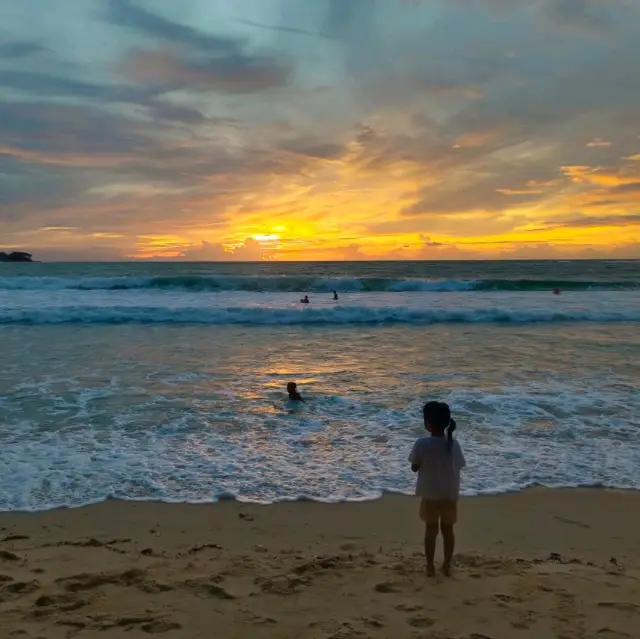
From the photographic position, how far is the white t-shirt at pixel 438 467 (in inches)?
164

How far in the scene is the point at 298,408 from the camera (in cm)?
916

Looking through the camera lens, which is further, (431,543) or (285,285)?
(285,285)

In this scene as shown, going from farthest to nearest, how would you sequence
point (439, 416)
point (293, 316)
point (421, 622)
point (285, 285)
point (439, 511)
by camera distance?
point (285, 285) → point (293, 316) → point (439, 511) → point (439, 416) → point (421, 622)

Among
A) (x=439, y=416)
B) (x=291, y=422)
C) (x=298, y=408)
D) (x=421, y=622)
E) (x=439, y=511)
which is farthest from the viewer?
(x=298, y=408)

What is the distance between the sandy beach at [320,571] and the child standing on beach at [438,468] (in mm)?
432

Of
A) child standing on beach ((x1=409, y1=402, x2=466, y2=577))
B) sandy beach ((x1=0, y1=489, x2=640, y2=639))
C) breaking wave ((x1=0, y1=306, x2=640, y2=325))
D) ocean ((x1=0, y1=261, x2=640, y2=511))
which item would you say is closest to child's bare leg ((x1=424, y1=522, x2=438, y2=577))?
child standing on beach ((x1=409, y1=402, x2=466, y2=577))

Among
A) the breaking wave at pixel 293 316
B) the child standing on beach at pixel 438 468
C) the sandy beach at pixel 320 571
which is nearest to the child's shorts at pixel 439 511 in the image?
the child standing on beach at pixel 438 468

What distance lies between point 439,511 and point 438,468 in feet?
1.13

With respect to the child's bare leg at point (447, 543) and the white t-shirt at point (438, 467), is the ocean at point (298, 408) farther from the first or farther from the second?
the white t-shirt at point (438, 467)

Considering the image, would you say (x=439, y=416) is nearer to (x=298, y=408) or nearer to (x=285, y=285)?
(x=298, y=408)

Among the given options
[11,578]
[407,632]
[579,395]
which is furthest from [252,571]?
[579,395]

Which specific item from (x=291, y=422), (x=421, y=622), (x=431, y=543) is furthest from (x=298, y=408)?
(x=421, y=622)

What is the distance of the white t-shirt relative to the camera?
418 cm

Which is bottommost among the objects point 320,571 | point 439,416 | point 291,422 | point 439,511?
point 320,571
